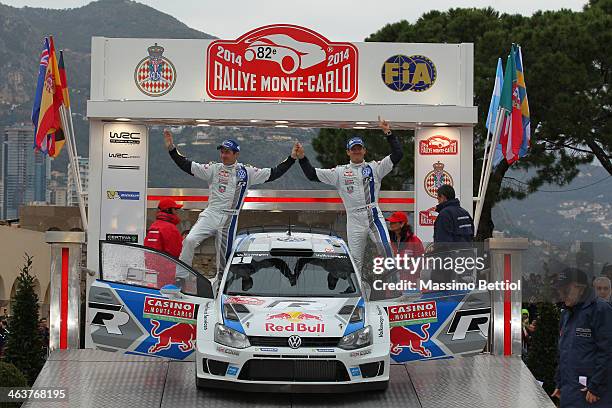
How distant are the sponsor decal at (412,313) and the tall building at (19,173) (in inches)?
4841

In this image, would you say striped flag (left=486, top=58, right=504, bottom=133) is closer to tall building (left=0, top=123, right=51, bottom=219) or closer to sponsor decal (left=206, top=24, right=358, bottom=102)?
sponsor decal (left=206, top=24, right=358, bottom=102)

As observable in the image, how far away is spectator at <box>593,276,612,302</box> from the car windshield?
242cm

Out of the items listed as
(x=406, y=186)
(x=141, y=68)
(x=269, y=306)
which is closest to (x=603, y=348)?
(x=269, y=306)

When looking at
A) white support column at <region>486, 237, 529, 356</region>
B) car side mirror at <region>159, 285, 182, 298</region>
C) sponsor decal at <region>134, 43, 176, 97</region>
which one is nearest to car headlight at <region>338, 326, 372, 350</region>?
car side mirror at <region>159, 285, 182, 298</region>

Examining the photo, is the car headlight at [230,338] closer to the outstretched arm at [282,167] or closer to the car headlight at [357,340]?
the car headlight at [357,340]

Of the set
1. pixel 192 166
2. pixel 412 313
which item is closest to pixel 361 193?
pixel 192 166

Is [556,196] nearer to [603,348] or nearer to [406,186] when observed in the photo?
[406,186]

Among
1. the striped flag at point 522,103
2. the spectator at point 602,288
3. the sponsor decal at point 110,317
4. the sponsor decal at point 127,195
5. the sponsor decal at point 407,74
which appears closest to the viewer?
the spectator at point 602,288

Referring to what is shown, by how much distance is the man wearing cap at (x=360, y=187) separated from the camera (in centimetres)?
1257

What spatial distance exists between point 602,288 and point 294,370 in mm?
2739

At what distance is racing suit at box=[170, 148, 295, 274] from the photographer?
12.7 metres

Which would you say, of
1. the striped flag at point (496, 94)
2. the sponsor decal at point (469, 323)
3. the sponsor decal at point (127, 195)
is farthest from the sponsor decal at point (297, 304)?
the striped flag at point (496, 94)

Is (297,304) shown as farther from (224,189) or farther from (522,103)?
(522,103)

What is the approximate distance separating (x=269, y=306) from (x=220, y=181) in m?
3.69
